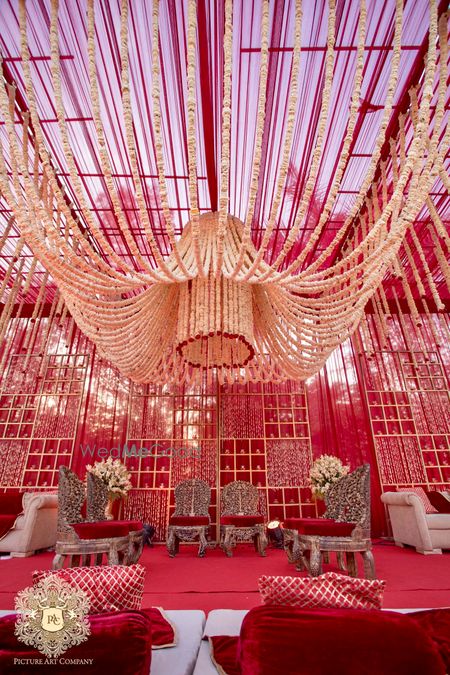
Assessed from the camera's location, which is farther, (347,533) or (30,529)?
(30,529)

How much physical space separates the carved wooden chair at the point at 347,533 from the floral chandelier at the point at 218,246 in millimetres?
1241

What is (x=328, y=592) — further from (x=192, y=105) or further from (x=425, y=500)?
(x=425, y=500)

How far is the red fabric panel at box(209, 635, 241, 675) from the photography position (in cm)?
115

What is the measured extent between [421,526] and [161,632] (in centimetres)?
411

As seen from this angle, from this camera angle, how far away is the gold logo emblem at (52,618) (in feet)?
2.75

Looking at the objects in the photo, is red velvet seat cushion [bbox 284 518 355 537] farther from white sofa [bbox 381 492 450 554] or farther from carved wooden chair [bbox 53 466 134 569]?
white sofa [bbox 381 492 450 554]

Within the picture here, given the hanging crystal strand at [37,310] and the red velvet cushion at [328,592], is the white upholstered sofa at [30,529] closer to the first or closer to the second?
the hanging crystal strand at [37,310]

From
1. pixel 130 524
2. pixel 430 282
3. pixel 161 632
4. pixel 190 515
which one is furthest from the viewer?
pixel 190 515

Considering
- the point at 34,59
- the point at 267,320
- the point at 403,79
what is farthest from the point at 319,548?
the point at 34,59

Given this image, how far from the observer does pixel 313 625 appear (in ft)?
3.10

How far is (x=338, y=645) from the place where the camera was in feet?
2.93

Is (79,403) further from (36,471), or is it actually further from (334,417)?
(334,417)

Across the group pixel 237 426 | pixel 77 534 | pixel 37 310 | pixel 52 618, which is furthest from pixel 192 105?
pixel 237 426

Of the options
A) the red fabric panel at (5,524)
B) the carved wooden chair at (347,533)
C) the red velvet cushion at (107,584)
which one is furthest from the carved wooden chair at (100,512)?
the red velvet cushion at (107,584)
